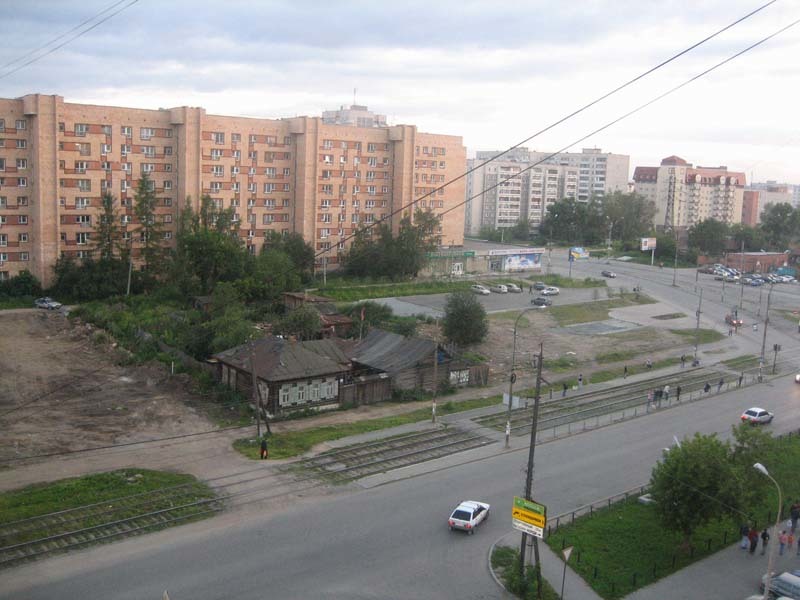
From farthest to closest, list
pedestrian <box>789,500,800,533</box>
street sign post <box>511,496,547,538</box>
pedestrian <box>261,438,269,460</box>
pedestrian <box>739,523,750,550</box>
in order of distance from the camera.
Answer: pedestrian <box>261,438,269,460</box> → pedestrian <box>789,500,800,533</box> → pedestrian <box>739,523,750,550</box> → street sign post <box>511,496,547,538</box>

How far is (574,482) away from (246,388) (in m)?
14.5

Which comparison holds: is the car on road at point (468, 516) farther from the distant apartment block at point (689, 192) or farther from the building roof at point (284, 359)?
the distant apartment block at point (689, 192)

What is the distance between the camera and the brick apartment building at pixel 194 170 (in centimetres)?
5181

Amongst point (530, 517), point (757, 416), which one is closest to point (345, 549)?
point (530, 517)

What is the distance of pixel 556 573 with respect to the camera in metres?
17.0

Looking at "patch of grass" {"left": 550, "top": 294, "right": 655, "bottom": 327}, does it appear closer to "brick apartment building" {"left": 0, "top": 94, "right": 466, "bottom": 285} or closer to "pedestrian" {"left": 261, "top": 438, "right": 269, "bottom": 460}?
"brick apartment building" {"left": 0, "top": 94, "right": 466, "bottom": 285}

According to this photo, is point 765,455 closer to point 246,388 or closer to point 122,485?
point 122,485

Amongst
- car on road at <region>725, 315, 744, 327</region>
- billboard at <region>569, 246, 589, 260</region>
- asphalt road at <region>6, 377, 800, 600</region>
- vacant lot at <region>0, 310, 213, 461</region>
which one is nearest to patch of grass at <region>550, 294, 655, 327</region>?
car on road at <region>725, 315, 744, 327</region>

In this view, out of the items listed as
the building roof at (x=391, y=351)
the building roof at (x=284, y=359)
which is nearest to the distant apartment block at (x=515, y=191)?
the building roof at (x=391, y=351)

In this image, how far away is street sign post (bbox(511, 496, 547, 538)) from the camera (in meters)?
14.9

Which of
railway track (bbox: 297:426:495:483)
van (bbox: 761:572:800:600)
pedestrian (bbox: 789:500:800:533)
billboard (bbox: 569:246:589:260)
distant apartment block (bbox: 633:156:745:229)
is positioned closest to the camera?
van (bbox: 761:572:800:600)

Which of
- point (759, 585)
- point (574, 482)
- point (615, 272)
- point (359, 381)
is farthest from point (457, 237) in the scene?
point (759, 585)

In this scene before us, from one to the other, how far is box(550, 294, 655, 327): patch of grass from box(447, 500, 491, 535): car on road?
109 feet

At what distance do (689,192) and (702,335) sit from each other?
84.5 metres
